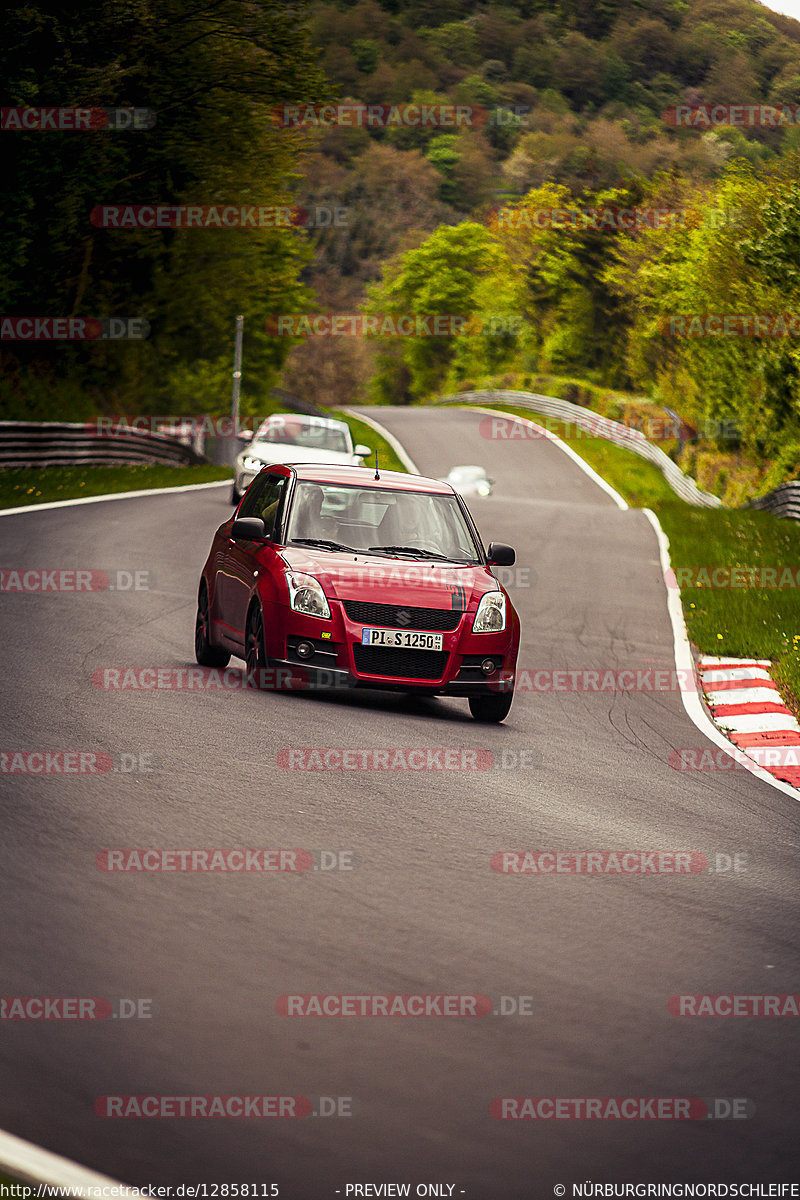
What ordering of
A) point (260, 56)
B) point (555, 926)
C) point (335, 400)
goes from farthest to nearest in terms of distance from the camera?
point (335, 400)
point (260, 56)
point (555, 926)

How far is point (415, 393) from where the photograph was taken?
13475 cm

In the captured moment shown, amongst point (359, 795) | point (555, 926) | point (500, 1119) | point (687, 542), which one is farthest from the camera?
point (687, 542)

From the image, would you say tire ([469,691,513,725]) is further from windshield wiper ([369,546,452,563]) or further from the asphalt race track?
windshield wiper ([369,546,452,563])

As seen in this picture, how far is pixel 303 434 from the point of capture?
2764 cm

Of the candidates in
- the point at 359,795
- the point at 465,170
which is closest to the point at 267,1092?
the point at 359,795

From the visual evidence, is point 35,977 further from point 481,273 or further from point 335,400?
point 335,400

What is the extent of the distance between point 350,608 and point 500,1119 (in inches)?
245

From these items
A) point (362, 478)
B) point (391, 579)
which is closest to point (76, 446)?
point (362, 478)

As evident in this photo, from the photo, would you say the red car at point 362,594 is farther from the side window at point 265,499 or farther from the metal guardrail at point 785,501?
the metal guardrail at point 785,501

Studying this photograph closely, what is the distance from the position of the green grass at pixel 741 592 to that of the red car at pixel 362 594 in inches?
121

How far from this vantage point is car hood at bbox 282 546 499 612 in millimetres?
10109

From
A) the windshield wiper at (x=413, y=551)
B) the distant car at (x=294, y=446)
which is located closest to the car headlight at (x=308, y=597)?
the windshield wiper at (x=413, y=551)

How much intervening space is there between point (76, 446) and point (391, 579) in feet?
76.4

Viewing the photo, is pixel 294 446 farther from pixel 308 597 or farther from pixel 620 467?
pixel 620 467
